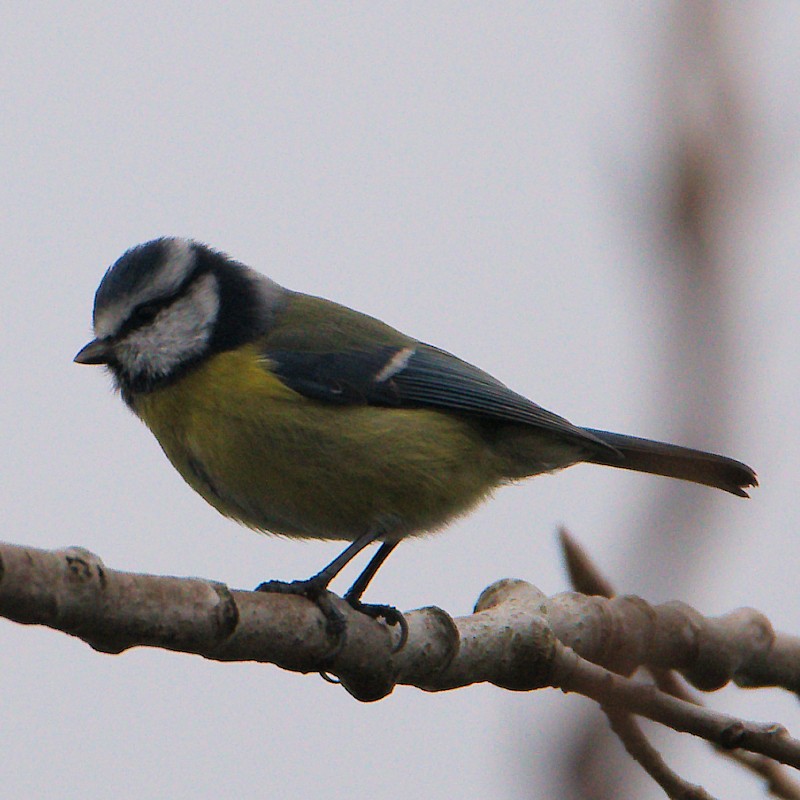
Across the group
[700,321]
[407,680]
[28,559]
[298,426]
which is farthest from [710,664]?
[700,321]

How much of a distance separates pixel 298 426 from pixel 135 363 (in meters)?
0.69

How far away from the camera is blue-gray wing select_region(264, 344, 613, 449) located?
3279mm

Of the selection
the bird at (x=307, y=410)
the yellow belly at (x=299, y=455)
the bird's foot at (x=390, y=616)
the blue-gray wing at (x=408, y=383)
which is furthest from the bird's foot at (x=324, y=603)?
the blue-gray wing at (x=408, y=383)

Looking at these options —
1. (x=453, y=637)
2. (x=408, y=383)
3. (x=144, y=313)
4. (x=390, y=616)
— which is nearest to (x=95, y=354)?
(x=144, y=313)

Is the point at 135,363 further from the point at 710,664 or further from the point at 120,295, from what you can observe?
the point at 710,664

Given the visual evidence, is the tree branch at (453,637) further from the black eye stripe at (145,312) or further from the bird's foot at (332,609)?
the black eye stripe at (145,312)

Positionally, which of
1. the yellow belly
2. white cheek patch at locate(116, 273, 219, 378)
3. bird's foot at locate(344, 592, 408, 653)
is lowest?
bird's foot at locate(344, 592, 408, 653)

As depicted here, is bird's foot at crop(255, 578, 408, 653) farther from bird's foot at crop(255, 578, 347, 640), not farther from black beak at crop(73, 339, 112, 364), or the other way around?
black beak at crop(73, 339, 112, 364)

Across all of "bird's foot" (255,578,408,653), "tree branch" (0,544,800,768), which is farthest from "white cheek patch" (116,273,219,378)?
"tree branch" (0,544,800,768)

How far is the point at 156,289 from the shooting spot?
351 cm

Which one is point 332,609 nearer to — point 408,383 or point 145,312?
point 408,383

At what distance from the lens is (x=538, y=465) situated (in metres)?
3.65

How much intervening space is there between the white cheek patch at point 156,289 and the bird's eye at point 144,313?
15mm

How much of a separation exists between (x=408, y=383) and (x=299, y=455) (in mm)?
563
